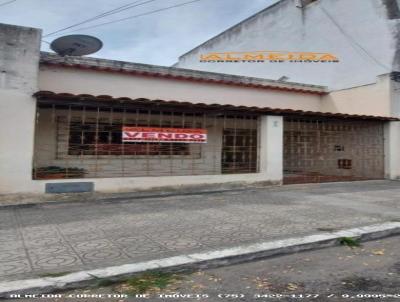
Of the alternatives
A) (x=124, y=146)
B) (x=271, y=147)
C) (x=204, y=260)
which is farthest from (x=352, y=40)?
(x=204, y=260)

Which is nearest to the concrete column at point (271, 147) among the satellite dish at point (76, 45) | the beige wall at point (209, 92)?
the beige wall at point (209, 92)

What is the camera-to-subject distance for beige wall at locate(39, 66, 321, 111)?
1114 centimetres

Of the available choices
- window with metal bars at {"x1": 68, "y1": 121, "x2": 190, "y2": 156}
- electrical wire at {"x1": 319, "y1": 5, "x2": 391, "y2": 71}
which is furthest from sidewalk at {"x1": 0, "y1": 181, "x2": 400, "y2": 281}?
electrical wire at {"x1": 319, "y1": 5, "x2": 391, "y2": 71}

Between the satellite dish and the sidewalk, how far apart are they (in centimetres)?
486

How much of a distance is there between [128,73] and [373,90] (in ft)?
30.7

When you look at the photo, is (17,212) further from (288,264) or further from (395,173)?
(395,173)

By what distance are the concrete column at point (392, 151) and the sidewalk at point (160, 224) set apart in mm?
4237

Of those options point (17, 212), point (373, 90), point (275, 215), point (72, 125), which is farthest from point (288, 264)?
point (373, 90)

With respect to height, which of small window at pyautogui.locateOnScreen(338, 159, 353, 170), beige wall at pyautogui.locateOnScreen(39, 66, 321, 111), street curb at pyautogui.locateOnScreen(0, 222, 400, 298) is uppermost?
beige wall at pyautogui.locateOnScreen(39, 66, 321, 111)

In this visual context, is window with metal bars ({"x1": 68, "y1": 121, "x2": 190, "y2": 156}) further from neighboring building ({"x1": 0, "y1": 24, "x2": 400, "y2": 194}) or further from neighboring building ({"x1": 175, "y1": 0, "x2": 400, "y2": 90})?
neighboring building ({"x1": 175, "y1": 0, "x2": 400, "y2": 90})

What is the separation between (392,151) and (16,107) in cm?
1233

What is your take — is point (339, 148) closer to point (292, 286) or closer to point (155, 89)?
point (155, 89)

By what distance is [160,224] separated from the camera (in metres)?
6.38

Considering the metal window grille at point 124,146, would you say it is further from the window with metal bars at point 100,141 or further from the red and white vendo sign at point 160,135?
the red and white vendo sign at point 160,135
